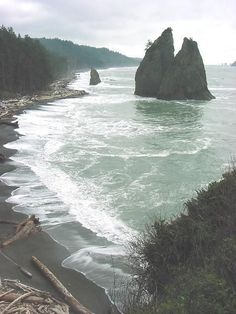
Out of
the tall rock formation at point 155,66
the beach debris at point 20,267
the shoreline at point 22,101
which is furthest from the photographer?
the tall rock formation at point 155,66

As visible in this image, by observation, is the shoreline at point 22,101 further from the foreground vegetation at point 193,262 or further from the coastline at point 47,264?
the foreground vegetation at point 193,262

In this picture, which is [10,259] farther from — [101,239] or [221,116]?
[221,116]

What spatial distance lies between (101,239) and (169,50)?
86280 millimetres

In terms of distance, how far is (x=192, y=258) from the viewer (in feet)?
37.7

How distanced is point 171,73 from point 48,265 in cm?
7928

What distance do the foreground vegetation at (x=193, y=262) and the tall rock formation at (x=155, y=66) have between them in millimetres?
83286

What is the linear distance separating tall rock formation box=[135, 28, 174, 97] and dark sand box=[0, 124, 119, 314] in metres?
78.7

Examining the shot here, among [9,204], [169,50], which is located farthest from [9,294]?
[169,50]

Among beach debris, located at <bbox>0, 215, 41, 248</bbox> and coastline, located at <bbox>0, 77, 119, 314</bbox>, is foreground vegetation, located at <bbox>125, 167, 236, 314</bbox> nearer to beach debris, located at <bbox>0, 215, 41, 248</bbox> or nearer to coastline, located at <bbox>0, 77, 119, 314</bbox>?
coastline, located at <bbox>0, 77, 119, 314</bbox>

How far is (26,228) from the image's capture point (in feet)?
59.1

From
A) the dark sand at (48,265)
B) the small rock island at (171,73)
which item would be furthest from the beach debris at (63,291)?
the small rock island at (171,73)

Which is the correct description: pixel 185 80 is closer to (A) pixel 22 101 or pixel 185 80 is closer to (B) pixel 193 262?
(A) pixel 22 101

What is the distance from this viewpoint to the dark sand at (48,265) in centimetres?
1323

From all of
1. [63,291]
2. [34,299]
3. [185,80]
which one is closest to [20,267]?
[63,291]
